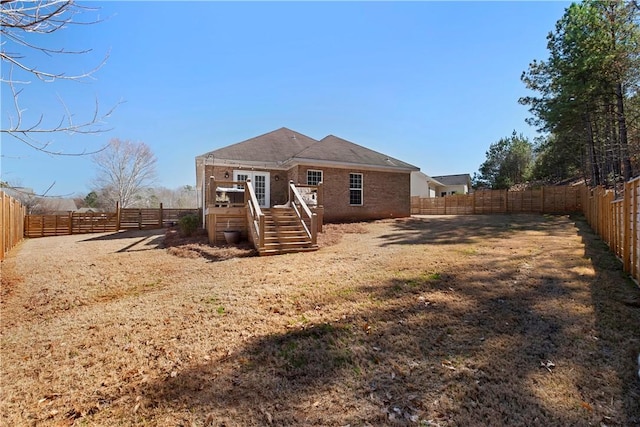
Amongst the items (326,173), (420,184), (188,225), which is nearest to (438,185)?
(420,184)

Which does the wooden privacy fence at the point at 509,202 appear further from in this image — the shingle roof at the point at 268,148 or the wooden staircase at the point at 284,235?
the wooden staircase at the point at 284,235

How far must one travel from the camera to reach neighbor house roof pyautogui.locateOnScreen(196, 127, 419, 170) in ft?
49.2

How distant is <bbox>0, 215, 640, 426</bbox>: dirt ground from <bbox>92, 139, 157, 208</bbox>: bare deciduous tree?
30.3m

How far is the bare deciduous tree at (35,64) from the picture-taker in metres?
2.37

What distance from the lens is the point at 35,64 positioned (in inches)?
104

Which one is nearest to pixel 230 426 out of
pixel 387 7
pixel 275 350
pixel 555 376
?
pixel 275 350

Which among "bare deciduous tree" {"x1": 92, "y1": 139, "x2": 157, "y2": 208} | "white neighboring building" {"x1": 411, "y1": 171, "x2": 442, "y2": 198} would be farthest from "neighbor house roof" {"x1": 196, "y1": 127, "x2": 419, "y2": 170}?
"bare deciduous tree" {"x1": 92, "y1": 139, "x2": 157, "y2": 208}

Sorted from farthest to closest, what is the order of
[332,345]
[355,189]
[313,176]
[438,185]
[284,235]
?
[438,185]
[355,189]
[313,176]
[284,235]
[332,345]

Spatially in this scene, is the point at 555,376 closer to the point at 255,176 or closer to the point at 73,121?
the point at 73,121

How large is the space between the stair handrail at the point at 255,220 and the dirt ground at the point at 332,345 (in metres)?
1.96

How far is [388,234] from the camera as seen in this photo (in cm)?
1201

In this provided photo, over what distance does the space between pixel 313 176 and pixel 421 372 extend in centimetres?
1305

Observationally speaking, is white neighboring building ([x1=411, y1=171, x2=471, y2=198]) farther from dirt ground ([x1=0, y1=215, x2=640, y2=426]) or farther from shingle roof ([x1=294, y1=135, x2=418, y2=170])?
dirt ground ([x1=0, y1=215, x2=640, y2=426])

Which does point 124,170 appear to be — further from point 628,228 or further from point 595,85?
point 595,85
